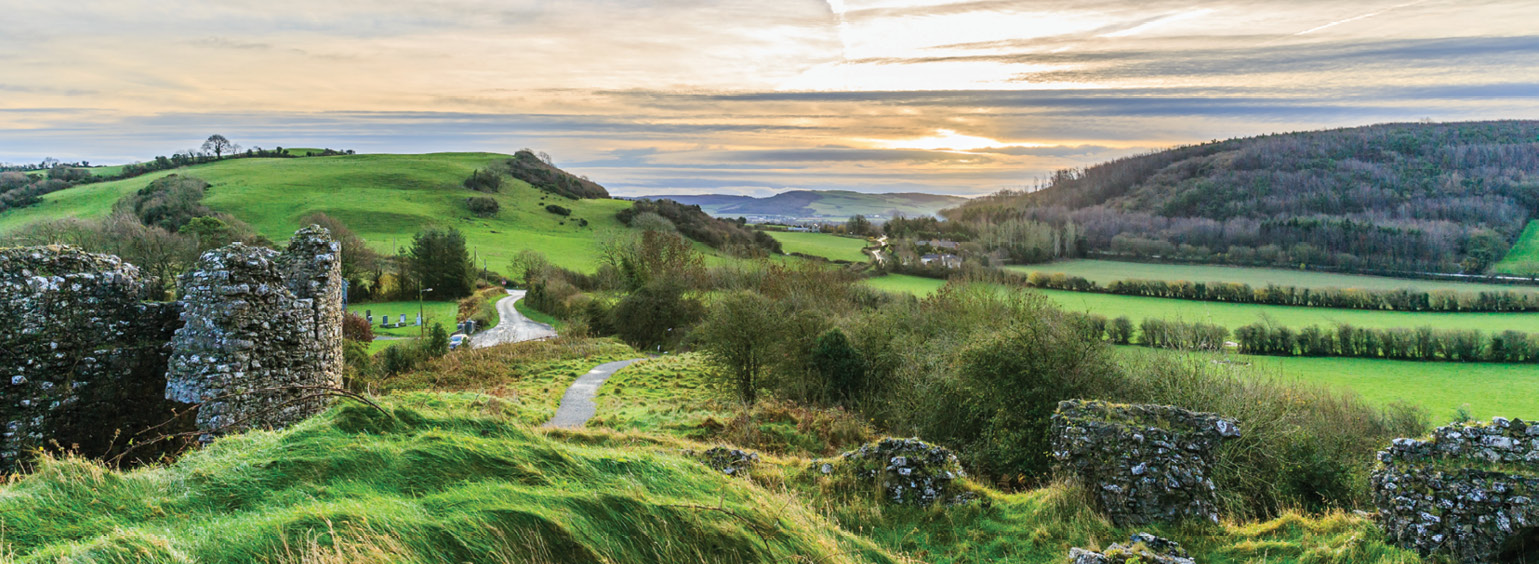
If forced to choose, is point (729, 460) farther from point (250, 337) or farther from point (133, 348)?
point (133, 348)

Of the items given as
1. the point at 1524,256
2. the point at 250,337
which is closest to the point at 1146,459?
the point at 250,337

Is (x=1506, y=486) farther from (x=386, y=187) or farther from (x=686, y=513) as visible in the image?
(x=386, y=187)

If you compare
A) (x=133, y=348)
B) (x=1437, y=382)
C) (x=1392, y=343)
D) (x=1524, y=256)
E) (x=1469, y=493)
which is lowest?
(x=1437, y=382)

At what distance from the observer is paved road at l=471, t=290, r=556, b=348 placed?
1885 inches

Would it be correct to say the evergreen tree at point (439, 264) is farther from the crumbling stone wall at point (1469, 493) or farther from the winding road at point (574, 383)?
the crumbling stone wall at point (1469, 493)

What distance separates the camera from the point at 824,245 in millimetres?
98188

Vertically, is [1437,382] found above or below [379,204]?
below

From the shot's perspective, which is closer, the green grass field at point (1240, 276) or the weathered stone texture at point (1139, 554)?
the weathered stone texture at point (1139, 554)

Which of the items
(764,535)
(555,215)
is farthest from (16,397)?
(555,215)

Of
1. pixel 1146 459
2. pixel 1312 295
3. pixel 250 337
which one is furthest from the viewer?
pixel 1312 295

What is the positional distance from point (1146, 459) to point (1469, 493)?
111 inches

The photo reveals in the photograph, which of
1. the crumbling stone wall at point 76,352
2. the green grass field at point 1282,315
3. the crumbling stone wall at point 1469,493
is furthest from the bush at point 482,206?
the crumbling stone wall at point 1469,493

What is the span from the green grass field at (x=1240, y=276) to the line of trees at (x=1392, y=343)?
19.1 m

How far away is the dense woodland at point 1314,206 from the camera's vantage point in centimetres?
7631
